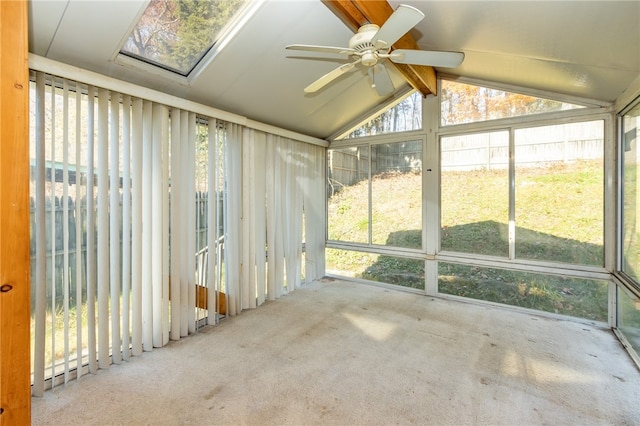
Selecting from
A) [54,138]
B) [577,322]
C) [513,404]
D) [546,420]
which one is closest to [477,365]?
[513,404]

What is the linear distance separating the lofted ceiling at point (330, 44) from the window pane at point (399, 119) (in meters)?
0.79

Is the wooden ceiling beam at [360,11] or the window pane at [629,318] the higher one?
the wooden ceiling beam at [360,11]

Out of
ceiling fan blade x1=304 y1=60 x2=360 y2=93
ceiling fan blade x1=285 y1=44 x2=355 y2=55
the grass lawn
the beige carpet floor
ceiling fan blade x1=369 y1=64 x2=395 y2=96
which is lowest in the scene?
the beige carpet floor

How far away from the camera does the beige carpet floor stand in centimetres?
184

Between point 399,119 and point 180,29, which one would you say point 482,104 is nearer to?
point 399,119

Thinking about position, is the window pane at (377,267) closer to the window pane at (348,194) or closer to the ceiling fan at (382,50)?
the window pane at (348,194)

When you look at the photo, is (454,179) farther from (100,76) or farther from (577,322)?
(100,76)

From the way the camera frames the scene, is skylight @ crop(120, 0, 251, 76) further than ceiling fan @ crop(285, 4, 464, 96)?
Yes

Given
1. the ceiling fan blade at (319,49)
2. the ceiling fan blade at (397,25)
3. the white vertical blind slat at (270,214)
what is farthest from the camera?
the white vertical blind slat at (270,214)

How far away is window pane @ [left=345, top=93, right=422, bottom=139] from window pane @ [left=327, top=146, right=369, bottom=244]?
32cm

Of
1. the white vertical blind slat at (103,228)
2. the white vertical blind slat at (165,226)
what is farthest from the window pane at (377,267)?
the white vertical blind slat at (103,228)

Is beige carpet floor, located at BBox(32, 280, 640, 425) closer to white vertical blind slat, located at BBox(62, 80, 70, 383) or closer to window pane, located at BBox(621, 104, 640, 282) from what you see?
white vertical blind slat, located at BBox(62, 80, 70, 383)

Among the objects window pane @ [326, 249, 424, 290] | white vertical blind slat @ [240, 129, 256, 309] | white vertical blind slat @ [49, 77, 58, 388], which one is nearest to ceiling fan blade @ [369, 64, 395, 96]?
white vertical blind slat @ [240, 129, 256, 309]

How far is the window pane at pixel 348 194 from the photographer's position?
473cm
